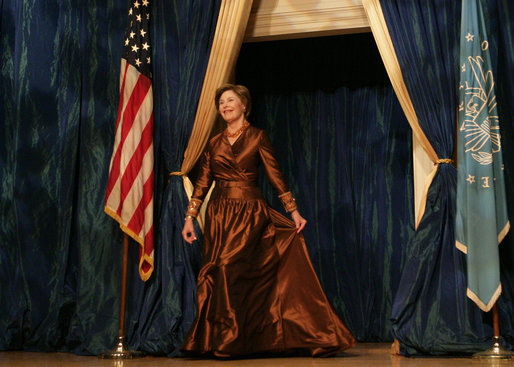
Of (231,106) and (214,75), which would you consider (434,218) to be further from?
(214,75)

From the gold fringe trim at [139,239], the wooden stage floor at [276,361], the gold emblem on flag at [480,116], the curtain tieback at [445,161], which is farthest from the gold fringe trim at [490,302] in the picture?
the gold fringe trim at [139,239]

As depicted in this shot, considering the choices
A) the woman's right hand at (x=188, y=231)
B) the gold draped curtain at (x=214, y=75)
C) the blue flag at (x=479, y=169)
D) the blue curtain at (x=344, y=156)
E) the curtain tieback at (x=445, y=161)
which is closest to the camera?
the blue flag at (x=479, y=169)

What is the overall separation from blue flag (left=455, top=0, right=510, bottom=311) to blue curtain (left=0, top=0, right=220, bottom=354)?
189 centimetres

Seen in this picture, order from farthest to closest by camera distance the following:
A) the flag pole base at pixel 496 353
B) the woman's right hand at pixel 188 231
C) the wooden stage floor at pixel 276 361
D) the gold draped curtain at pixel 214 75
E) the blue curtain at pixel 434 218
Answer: the gold draped curtain at pixel 214 75
the woman's right hand at pixel 188 231
the blue curtain at pixel 434 218
the flag pole base at pixel 496 353
the wooden stage floor at pixel 276 361

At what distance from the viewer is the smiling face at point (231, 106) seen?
4.57 meters

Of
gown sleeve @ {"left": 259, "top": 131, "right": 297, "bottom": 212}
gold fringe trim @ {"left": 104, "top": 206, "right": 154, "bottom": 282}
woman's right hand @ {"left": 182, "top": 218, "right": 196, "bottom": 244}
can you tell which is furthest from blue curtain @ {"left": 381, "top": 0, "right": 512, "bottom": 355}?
gold fringe trim @ {"left": 104, "top": 206, "right": 154, "bottom": 282}

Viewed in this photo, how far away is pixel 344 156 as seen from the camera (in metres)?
6.03

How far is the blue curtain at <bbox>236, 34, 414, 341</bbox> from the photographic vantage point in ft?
19.1

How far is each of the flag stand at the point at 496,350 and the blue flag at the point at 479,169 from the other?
0.10m

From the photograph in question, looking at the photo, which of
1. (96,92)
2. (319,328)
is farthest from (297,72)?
(319,328)

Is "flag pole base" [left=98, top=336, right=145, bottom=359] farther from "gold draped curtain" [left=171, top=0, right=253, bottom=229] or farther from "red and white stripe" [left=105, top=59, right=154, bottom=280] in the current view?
"gold draped curtain" [left=171, top=0, right=253, bottom=229]

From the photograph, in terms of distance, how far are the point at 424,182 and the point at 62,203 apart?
273cm

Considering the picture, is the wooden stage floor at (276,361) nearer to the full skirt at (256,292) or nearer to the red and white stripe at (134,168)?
the full skirt at (256,292)

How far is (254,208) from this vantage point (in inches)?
177
